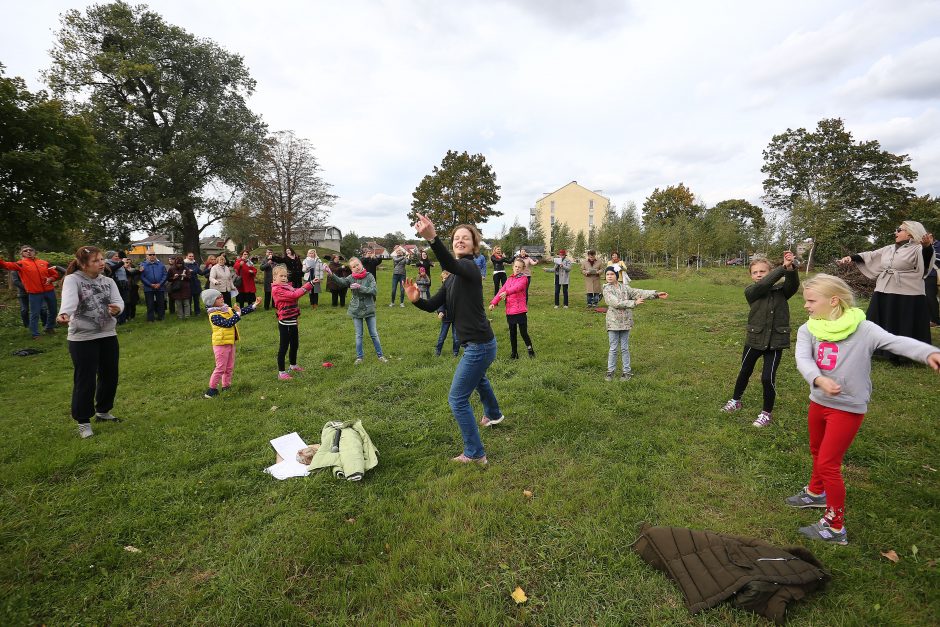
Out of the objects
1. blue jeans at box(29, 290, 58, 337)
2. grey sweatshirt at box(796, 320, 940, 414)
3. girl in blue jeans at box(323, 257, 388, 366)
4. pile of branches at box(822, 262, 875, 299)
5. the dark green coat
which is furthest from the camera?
pile of branches at box(822, 262, 875, 299)

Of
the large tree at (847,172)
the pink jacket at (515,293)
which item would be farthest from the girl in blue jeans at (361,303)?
the large tree at (847,172)

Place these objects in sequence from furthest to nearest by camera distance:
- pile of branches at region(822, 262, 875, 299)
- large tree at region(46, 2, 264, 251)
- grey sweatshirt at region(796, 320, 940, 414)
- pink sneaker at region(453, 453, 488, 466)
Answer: large tree at region(46, 2, 264, 251) → pile of branches at region(822, 262, 875, 299) → pink sneaker at region(453, 453, 488, 466) → grey sweatshirt at region(796, 320, 940, 414)

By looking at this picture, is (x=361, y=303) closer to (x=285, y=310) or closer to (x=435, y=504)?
(x=285, y=310)

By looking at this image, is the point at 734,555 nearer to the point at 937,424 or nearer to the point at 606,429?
the point at 606,429

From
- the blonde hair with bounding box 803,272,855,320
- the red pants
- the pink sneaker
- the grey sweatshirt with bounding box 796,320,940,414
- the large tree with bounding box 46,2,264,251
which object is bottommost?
the pink sneaker

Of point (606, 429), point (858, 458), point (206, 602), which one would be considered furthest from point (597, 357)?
point (206, 602)

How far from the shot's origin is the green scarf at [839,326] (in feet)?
10.5

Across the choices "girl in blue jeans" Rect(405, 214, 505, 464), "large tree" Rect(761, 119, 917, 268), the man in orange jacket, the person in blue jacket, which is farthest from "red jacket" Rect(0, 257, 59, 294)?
"large tree" Rect(761, 119, 917, 268)

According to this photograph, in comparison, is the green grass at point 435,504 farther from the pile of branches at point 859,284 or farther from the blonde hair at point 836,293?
the pile of branches at point 859,284

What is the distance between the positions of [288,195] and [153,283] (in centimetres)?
2157

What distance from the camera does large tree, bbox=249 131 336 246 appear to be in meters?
31.5

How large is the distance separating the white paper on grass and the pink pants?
2.53m

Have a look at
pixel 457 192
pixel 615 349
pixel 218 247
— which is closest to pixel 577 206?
pixel 457 192

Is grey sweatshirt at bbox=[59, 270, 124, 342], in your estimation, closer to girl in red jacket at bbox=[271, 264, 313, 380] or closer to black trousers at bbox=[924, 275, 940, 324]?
girl in red jacket at bbox=[271, 264, 313, 380]
